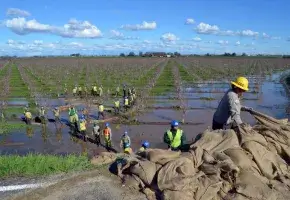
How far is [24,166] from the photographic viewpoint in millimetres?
8320

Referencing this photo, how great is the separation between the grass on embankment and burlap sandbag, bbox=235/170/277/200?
333 cm

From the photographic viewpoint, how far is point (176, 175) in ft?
21.4

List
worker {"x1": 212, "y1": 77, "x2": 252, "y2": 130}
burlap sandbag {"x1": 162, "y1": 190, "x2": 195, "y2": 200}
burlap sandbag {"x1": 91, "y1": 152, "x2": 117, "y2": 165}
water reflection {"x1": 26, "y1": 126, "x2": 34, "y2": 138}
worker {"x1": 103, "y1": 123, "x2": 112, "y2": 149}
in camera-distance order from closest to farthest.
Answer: burlap sandbag {"x1": 162, "y1": 190, "x2": 195, "y2": 200} < worker {"x1": 212, "y1": 77, "x2": 252, "y2": 130} < burlap sandbag {"x1": 91, "y1": 152, "x2": 117, "y2": 165} < worker {"x1": 103, "y1": 123, "x2": 112, "y2": 149} < water reflection {"x1": 26, "y1": 126, "x2": 34, "y2": 138}

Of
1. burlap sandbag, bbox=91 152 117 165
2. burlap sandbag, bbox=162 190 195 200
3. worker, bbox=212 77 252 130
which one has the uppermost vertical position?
worker, bbox=212 77 252 130

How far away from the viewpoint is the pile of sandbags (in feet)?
21.0

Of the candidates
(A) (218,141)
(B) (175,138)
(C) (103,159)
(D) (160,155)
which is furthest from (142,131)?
(D) (160,155)

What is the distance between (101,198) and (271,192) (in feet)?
10.0

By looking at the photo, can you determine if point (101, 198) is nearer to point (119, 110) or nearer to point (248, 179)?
point (248, 179)

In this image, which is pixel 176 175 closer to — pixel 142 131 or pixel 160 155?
pixel 160 155

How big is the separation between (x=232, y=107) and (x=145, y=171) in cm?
209

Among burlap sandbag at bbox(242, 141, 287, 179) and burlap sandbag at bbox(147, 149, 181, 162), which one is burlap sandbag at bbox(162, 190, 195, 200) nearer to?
burlap sandbag at bbox(147, 149, 181, 162)

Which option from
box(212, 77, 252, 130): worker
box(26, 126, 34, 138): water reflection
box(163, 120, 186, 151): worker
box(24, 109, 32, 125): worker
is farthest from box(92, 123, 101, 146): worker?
box(212, 77, 252, 130): worker

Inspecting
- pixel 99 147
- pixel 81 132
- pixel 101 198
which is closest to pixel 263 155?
pixel 101 198

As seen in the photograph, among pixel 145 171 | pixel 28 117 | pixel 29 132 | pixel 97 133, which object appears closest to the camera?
pixel 145 171
